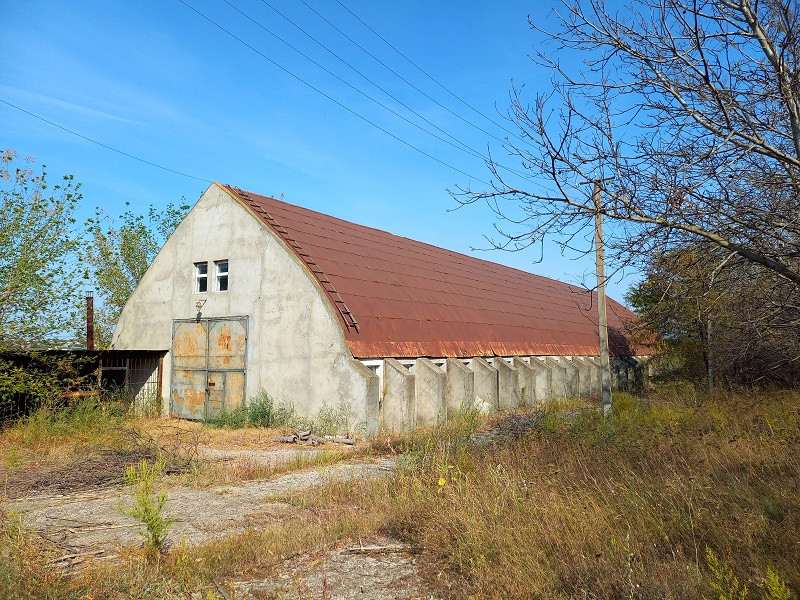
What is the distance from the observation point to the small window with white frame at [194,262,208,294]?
20.1 m

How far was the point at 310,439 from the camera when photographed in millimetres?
14891

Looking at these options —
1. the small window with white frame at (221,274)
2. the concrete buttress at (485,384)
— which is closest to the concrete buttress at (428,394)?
the concrete buttress at (485,384)

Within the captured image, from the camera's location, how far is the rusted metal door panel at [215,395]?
732 inches

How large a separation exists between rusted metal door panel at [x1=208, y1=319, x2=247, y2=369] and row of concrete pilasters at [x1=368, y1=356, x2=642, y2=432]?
4.77 meters

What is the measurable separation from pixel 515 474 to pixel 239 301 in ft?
43.4

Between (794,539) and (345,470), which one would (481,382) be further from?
(794,539)

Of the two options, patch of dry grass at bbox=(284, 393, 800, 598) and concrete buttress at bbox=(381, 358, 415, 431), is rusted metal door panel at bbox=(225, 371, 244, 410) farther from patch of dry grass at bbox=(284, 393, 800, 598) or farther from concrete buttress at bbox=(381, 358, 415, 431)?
patch of dry grass at bbox=(284, 393, 800, 598)

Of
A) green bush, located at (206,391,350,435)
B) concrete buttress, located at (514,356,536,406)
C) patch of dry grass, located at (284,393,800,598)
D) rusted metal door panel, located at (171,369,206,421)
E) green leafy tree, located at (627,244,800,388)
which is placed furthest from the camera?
concrete buttress, located at (514,356,536,406)

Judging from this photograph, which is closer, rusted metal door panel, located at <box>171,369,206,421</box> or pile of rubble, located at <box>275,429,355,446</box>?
pile of rubble, located at <box>275,429,355,446</box>

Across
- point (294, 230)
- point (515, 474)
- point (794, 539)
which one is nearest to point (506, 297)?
point (294, 230)

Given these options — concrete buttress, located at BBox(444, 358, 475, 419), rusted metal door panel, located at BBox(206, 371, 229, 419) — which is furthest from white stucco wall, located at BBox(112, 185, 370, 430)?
concrete buttress, located at BBox(444, 358, 475, 419)

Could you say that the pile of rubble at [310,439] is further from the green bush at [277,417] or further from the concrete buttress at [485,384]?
the concrete buttress at [485,384]

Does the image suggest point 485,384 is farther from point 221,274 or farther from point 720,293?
point 720,293

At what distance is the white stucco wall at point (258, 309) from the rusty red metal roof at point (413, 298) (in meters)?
0.57
